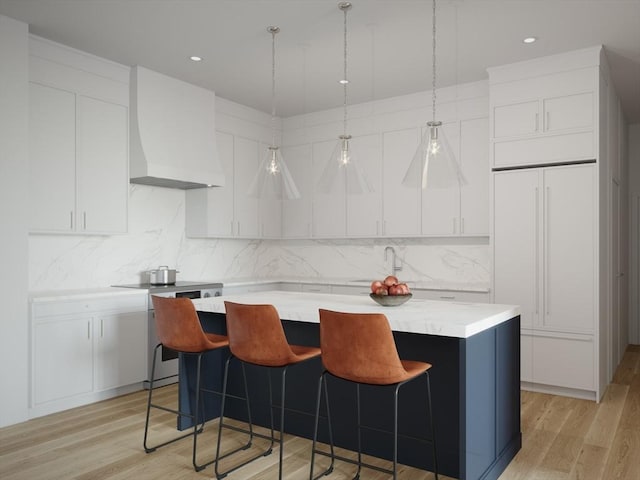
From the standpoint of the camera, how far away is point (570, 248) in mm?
4453

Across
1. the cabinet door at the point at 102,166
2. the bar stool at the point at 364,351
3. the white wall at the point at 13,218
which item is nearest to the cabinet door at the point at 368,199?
the cabinet door at the point at 102,166

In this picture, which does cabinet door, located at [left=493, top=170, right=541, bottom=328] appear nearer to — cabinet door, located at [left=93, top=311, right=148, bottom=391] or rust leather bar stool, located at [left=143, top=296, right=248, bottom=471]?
rust leather bar stool, located at [left=143, top=296, right=248, bottom=471]

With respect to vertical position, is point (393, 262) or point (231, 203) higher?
point (231, 203)

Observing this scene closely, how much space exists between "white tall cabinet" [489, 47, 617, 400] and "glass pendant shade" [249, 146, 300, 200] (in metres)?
2.10

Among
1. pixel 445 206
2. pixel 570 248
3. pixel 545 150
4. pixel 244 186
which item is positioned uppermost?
pixel 545 150

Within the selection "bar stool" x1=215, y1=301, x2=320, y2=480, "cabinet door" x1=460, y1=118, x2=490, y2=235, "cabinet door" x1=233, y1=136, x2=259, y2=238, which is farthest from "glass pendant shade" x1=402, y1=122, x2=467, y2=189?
"cabinet door" x1=233, y1=136, x2=259, y2=238

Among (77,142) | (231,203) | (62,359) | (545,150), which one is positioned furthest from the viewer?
(231,203)

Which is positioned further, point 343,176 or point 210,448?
point 343,176

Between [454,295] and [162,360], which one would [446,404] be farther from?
[162,360]

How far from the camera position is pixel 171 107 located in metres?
5.11

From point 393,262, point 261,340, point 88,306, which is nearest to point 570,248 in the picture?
point 393,262

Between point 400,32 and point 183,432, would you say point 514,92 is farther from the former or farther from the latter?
point 183,432

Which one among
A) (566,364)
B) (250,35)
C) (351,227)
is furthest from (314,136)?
(566,364)

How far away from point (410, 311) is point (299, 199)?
3.81m
